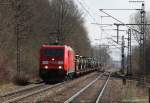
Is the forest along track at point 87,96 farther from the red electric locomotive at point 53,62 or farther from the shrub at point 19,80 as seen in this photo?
the red electric locomotive at point 53,62

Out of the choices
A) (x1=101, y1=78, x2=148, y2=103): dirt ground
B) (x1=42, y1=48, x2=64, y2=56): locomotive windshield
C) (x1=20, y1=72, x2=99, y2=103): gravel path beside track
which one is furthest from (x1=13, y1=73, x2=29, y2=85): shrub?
(x1=101, y1=78, x2=148, y2=103): dirt ground

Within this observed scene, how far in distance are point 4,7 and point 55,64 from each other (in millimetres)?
10839

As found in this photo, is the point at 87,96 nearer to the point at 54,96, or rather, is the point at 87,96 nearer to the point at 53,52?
the point at 54,96

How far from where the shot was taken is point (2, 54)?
41.6 m

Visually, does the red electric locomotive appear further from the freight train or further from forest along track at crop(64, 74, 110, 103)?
forest along track at crop(64, 74, 110, 103)

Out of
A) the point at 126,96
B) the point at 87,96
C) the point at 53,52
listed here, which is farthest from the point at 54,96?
the point at 53,52

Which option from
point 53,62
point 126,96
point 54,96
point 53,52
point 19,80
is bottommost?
point 126,96

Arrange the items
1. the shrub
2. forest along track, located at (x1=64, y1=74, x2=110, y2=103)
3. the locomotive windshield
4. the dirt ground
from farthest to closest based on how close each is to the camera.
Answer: the locomotive windshield → the shrub → the dirt ground → forest along track, located at (x1=64, y1=74, x2=110, y2=103)

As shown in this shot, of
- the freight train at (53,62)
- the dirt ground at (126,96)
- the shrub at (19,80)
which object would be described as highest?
the freight train at (53,62)

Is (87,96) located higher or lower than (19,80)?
lower

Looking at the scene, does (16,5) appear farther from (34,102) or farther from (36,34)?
(34,102)

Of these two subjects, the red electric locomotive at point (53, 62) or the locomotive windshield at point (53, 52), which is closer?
the red electric locomotive at point (53, 62)

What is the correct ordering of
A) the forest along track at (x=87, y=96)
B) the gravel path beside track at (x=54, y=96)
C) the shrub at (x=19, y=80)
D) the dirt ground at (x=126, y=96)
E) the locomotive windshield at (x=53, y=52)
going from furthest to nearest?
the locomotive windshield at (x=53, y=52), the shrub at (x=19, y=80), the dirt ground at (x=126, y=96), the forest along track at (x=87, y=96), the gravel path beside track at (x=54, y=96)

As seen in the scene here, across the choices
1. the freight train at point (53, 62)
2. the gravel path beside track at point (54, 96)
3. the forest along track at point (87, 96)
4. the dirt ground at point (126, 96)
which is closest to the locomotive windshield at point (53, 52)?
the freight train at point (53, 62)
